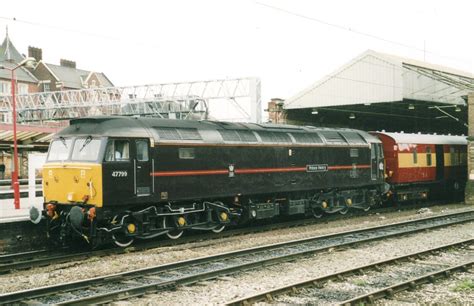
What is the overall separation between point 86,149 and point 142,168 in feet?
5.06

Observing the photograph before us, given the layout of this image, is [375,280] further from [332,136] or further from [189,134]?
[332,136]

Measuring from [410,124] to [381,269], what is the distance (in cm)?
4039

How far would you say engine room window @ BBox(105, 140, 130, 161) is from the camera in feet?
46.7

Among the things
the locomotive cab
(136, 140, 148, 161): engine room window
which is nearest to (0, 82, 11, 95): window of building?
the locomotive cab

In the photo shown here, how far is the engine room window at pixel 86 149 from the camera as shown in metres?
14.2

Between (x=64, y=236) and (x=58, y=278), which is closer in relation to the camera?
(x=58, y=278)

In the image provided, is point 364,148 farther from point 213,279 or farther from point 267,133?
point 213,279

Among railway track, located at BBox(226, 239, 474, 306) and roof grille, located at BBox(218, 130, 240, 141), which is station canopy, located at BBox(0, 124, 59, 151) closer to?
roof grille, located at BBox(218, 130, 240, 141)

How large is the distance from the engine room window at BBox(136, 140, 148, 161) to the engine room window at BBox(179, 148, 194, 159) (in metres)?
1.25

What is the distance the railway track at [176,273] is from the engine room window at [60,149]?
4930mm

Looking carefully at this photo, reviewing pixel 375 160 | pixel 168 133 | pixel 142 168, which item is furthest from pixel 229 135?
pixel 375 160

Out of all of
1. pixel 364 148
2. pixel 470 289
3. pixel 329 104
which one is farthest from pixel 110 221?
pixel 329 104

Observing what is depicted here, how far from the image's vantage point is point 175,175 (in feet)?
52.0

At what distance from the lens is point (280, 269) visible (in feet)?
39.8
